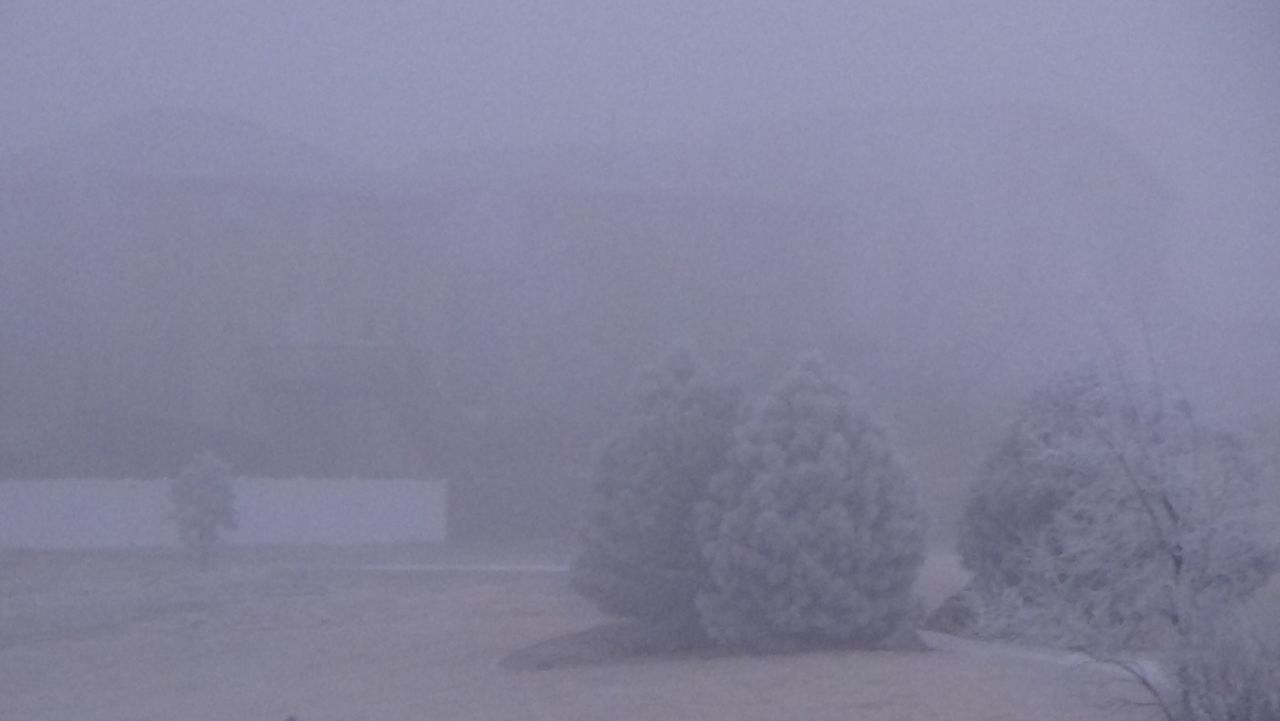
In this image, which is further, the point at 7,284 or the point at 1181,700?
the point at 7,284

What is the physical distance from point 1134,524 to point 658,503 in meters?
9.55

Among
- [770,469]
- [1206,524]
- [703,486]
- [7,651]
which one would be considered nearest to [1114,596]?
[1206,524]

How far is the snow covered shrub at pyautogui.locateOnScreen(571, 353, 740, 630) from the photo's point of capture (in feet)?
68.1

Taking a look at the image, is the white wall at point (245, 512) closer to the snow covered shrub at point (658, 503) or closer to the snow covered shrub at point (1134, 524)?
the snow covered shrub at point (658, 503)

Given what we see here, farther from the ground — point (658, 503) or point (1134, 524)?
point (1134, 524)

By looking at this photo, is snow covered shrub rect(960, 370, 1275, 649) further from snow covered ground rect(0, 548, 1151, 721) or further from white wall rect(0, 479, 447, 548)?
white wall rect(0, 479, 447, 548)

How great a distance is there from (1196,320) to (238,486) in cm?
1936

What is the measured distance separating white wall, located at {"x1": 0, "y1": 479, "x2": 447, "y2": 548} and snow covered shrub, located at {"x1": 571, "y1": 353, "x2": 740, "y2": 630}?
15.3m

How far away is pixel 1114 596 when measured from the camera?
40.6 ft

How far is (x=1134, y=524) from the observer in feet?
39.0

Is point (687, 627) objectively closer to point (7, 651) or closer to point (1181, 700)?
point (7, 651)

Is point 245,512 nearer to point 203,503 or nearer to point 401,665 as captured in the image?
point 203,503

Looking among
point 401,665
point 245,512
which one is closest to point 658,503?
point 401,665

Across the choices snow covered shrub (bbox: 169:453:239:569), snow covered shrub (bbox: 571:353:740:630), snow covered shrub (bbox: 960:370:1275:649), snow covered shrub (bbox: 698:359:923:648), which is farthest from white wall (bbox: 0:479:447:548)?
snow covered shrub (bbox: 960:370:1275:649)
